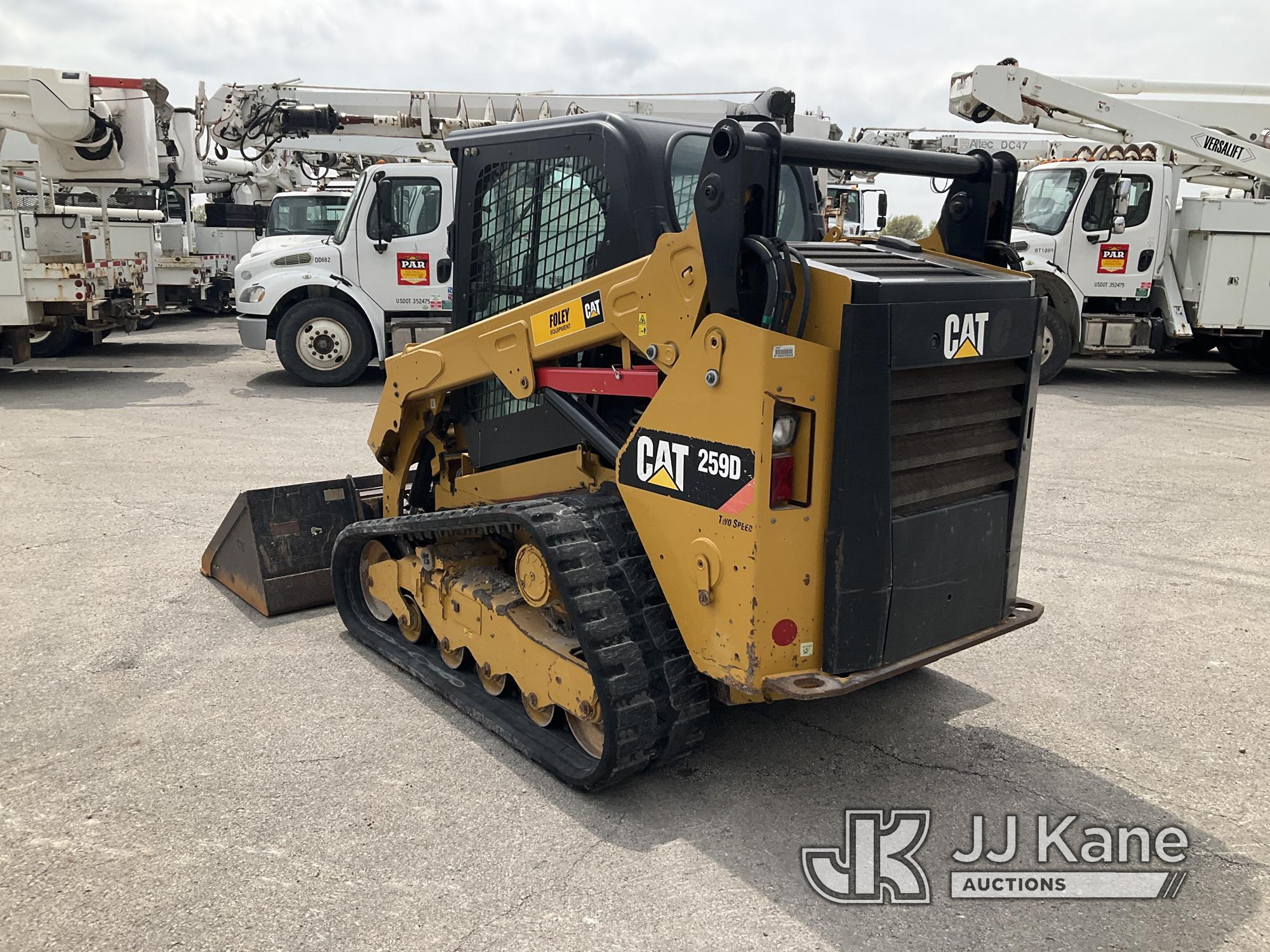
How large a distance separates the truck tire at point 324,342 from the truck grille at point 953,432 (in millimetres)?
9686

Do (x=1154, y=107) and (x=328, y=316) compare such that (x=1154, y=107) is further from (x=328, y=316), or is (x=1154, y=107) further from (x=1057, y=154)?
(x=328, y=316)

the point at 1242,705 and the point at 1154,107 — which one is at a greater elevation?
the point at 1154,107

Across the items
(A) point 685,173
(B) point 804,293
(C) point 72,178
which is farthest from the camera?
(C) point 72,178

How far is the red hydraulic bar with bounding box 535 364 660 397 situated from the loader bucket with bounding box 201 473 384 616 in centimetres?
203

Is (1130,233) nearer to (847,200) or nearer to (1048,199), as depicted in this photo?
(1048,199)

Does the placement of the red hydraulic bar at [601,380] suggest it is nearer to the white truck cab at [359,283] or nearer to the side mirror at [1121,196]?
the white truck cab at [359,283]

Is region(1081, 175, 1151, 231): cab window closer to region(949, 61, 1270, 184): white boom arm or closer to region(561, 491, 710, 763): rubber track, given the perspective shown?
region(949, 61, 1270, 184): white boom arm

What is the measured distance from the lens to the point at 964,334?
10.7ft

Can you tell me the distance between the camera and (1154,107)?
1481 centimetres

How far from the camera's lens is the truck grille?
3229 mm

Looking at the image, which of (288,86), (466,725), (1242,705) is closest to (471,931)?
(466,725)

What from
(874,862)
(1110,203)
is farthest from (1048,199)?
(874,862)

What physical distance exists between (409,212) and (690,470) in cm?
937

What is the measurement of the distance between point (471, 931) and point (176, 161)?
13.4 metres
